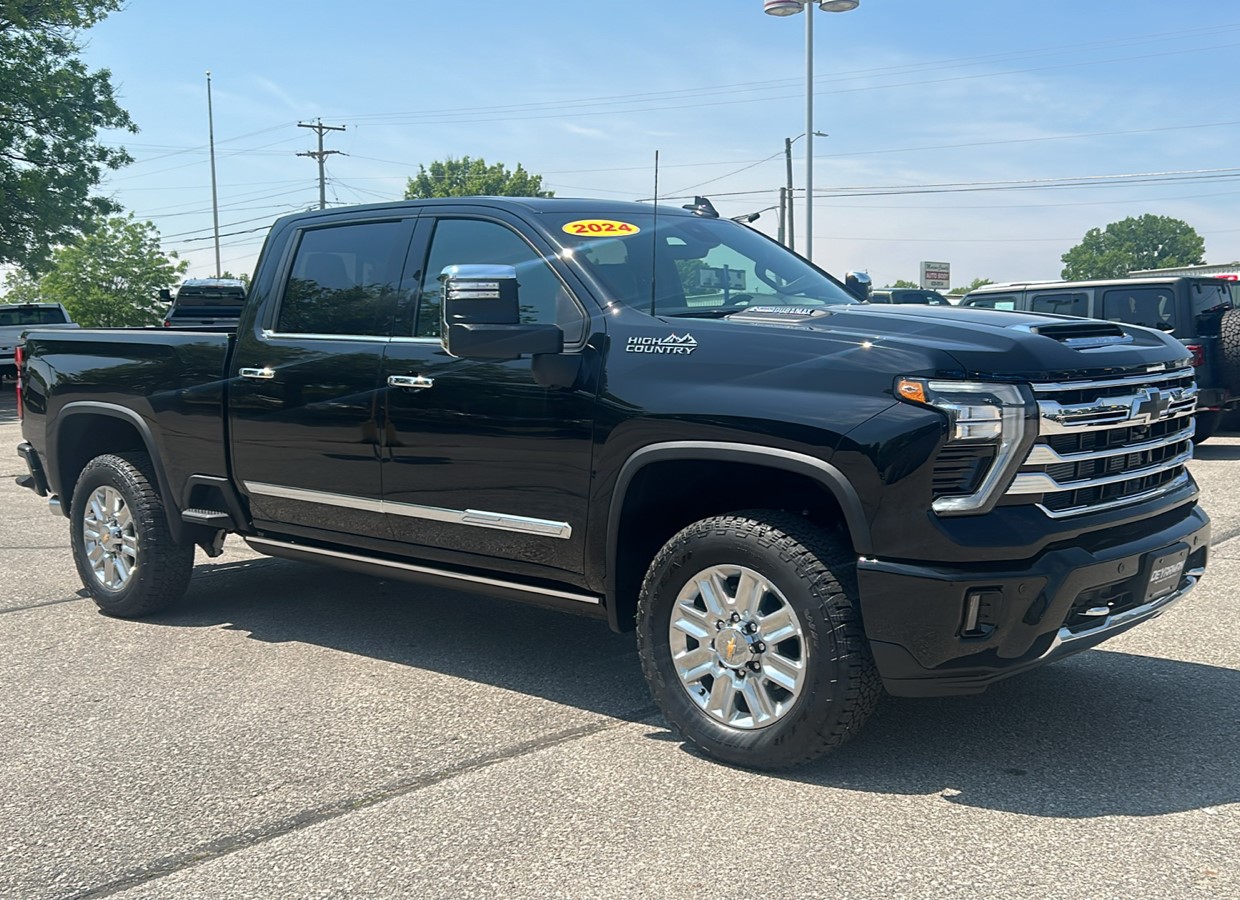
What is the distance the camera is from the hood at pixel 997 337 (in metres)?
3.60

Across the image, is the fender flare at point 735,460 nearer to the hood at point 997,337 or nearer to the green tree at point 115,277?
the hood at point 997,337

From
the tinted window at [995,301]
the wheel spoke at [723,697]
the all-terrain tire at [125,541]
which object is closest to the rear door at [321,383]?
the all-terrain tire at [125,541]

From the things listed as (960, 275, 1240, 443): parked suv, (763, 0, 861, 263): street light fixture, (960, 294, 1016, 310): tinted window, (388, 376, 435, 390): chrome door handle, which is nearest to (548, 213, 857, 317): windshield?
(388, 376, 435, 390): chrome door handle

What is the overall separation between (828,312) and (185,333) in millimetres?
3303

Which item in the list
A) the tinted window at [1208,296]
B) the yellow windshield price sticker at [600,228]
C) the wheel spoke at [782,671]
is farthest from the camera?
the tinted window at [1208,296]

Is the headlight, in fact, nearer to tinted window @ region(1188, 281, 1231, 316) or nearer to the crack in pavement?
the crack in pavement

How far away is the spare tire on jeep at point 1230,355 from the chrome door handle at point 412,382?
32.3 ft

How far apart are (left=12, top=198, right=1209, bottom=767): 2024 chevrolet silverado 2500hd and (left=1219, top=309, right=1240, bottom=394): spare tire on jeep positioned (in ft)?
26.8

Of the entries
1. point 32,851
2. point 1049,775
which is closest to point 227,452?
point 32,851

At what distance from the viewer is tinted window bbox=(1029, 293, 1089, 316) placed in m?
12.9

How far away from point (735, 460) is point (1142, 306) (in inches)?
393

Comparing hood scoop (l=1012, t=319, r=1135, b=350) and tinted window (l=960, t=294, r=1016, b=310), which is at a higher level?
tinted window (l=960, t=294, r=1016, b=310)

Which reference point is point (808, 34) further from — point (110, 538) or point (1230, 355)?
point (110, 538)

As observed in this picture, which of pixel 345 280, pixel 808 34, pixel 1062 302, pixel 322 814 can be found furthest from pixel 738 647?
pixel 808 34
